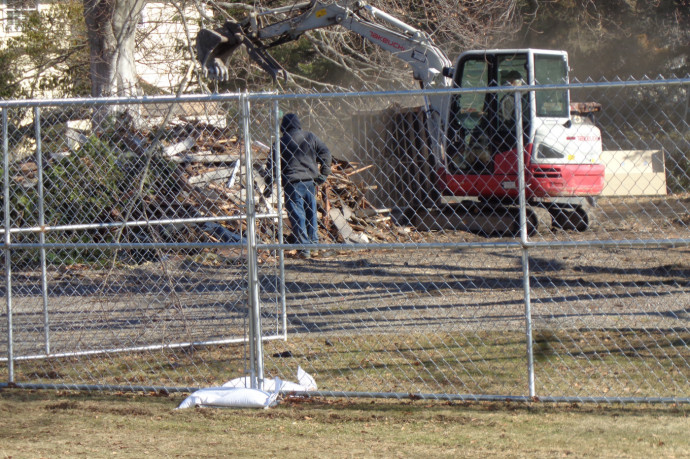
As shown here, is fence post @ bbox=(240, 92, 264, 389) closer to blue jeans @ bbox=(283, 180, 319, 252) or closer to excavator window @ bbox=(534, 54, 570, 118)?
blue jeans @ bbox=(283, 180, 319, 252)

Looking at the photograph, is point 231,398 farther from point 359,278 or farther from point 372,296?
point 359,278

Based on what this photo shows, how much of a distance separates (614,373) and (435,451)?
2.07 metres

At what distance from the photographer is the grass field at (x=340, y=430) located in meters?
4.41

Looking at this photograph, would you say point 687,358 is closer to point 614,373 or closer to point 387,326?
point 614,373

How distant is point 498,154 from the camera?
1312 cm

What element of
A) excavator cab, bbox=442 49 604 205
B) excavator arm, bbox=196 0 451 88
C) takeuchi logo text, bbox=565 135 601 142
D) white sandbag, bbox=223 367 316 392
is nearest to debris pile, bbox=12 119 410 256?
excavator arm, bbox=196 0 451 88

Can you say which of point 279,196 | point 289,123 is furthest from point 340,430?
point 289,123

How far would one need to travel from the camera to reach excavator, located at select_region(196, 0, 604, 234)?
39.3 feet

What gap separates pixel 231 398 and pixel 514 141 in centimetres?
896

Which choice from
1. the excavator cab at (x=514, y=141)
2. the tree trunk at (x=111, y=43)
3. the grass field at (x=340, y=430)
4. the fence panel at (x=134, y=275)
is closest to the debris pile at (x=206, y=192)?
the fence panel at (x=134, y=275)

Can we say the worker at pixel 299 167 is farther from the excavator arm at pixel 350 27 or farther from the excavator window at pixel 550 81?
the excavator window at pixel 550 81

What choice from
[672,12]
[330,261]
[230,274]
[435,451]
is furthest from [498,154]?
[672,12]

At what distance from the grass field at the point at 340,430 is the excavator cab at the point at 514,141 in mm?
7713

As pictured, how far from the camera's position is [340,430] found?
191 inches
